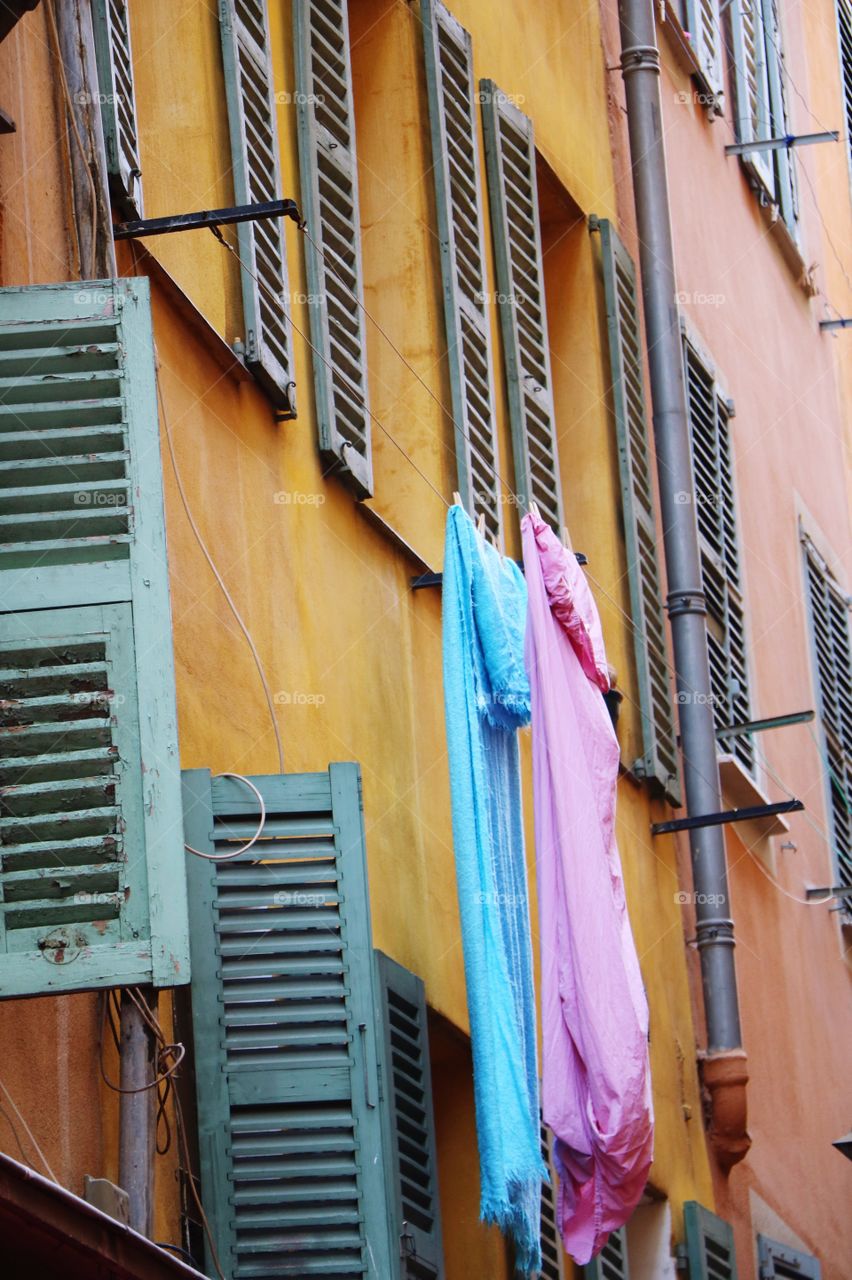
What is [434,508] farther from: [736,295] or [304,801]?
[736,295]

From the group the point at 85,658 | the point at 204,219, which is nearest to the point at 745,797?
the point at 204,219

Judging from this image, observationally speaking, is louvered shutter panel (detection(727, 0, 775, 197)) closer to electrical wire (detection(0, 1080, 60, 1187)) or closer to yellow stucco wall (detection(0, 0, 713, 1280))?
yellow stucco wall (detection(0, 0, 713, 1280))

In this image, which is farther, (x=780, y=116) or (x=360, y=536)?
(x=780, y=116)

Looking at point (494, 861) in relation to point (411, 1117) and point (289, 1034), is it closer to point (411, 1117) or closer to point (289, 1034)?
point (411, 1117)

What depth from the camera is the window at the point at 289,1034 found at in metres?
6.94

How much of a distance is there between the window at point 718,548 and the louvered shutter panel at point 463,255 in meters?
3.07

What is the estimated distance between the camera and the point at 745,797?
13.8m

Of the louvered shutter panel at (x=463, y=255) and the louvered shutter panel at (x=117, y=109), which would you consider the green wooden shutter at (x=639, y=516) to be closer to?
the louvered shutter panel at (x=463, y=255)

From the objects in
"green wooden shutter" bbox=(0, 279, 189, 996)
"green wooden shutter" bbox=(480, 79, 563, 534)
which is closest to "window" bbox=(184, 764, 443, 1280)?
"green wooden shutter" bbox=(0, 279, 189, 996)

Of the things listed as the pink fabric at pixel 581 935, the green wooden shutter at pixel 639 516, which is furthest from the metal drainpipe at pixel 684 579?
the pink fabric at pixel 581 935

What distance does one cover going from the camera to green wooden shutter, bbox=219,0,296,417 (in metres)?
8.19

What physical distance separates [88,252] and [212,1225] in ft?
7.87

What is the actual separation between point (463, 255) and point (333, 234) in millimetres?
1425

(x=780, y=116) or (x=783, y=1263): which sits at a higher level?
(x=780, y=116)
